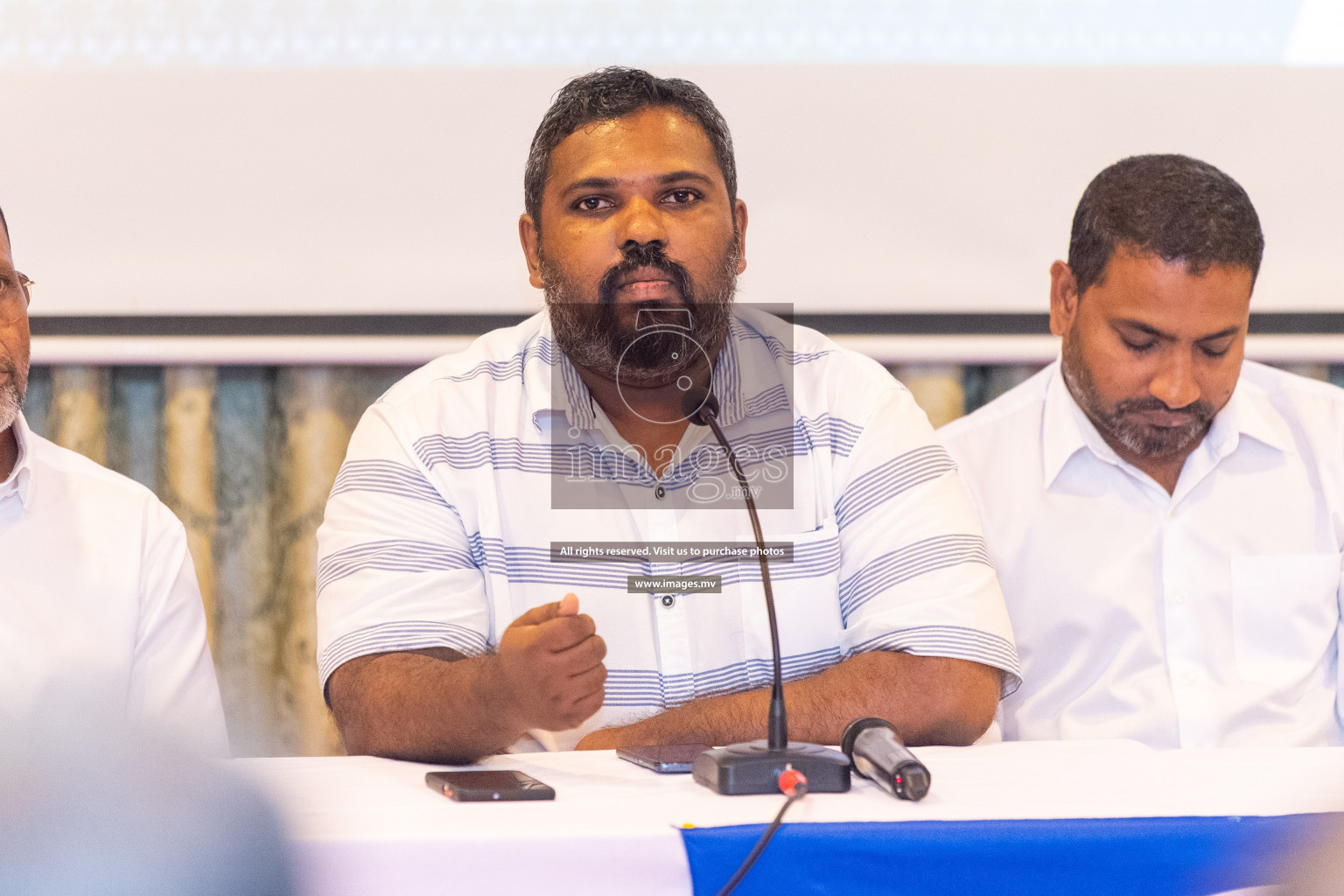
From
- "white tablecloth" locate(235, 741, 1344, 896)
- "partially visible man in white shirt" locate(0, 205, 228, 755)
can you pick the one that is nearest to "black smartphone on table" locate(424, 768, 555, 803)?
"white tablecloth" locate(235, 741, 1344, 896)

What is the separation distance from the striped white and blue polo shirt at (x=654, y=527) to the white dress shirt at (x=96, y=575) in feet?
0.91

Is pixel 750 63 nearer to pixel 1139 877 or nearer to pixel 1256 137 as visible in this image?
pixel 1256 137

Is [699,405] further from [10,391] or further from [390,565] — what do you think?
[10,391]

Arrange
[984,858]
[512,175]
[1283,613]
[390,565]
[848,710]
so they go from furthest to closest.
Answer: [512,175]
[1283,613]
[390,565]
[848,710]
[984,858]

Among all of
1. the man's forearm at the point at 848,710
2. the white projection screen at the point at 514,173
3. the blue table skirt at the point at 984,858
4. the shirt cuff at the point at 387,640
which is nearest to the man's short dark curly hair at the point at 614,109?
the white projection screen at the point at 514,173

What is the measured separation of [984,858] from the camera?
0.82 metres

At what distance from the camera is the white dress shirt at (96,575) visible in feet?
5.02

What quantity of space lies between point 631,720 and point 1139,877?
0.77 metres

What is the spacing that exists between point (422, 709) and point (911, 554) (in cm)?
61

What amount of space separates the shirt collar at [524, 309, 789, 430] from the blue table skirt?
1.88ft

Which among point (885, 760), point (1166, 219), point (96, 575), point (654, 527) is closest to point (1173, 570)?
point (1166, 219)

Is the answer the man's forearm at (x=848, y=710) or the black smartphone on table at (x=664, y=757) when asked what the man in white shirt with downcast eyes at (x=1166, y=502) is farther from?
the black smartphone on table at (x=664, y=757)

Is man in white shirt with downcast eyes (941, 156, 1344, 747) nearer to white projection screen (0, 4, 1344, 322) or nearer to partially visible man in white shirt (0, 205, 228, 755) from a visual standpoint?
white projection screen (0, 4, 1344, 322)

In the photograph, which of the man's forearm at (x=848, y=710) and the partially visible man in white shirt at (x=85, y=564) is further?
the partially visible man in white shirt at (x=85, y=564)
